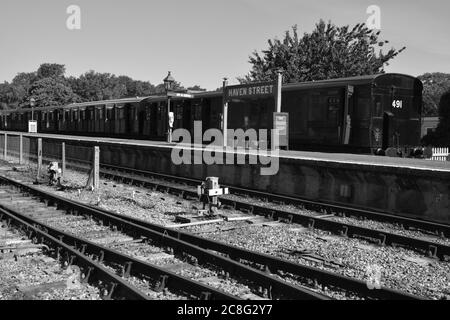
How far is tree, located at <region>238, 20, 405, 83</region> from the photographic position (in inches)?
1235

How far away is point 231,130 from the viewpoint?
20.7 m

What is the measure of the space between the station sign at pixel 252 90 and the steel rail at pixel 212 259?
8399 millimetres

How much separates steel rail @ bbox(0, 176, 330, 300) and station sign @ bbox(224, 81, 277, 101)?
8.40 m

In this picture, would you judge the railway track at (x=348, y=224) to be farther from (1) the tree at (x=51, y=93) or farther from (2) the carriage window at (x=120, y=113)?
(1) the tree at (x=51, y=93)

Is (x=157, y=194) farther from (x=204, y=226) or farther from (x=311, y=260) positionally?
(x=311, y=260)

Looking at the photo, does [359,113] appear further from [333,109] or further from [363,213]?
[363,213]

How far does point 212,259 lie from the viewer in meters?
6.80

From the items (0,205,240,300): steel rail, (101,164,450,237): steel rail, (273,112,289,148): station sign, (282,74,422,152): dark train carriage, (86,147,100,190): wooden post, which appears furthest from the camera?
(282,74,422,152): dark train carriage

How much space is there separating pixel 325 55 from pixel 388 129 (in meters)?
17.7

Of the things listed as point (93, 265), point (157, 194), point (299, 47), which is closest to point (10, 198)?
point (157, 194)

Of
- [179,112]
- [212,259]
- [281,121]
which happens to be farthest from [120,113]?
[212,259]

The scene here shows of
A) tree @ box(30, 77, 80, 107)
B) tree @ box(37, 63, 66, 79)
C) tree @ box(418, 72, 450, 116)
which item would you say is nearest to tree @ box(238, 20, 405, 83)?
tree @ box(418, 72, 450, 116)

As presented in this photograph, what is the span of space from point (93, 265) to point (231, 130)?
48.7 feet

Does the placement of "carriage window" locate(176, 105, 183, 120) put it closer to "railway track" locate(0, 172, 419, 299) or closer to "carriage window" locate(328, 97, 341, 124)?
"carriage window" locate(328, 97, 341, 124)
